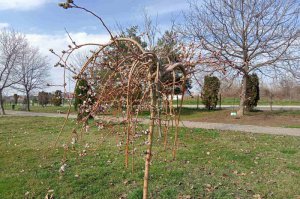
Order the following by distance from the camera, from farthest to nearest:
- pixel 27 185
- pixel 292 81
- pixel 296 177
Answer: pixel 292 81 → pixel 296 177 → pixel 27 185

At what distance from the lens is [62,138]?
8.32 metres

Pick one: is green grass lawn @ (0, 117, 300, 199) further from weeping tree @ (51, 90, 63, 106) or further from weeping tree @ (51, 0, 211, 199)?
weeping tree @ (51, 0, 211, 199)

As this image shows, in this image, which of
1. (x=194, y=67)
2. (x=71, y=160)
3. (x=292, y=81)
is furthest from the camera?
(x=292, y=81)

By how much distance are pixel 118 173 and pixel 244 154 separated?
9.32ft

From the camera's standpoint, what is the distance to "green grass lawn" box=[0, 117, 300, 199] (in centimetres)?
411

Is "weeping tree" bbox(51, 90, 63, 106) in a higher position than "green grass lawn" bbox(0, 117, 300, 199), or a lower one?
higher

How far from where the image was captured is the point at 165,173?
4758mm

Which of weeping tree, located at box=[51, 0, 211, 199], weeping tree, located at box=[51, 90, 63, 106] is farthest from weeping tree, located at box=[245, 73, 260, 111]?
weeping tree, located at box=[51, 0, 211, 199]

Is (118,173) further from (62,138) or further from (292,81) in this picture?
(292,81)

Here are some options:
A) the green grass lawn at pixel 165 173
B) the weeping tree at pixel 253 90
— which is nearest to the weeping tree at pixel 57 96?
the green grass lawn at pixel 165 173

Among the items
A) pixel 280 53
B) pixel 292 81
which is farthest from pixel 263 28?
pixel 292 81

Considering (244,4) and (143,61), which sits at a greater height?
(244,4)

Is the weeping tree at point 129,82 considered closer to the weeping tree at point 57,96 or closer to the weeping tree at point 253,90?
the weeping tree at point 57,96

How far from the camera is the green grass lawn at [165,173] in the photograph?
411 centimetres
